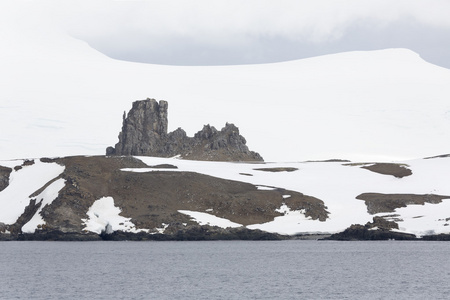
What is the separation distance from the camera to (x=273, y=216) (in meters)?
120

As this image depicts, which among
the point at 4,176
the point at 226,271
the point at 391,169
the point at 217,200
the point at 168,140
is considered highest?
the point at 168,140

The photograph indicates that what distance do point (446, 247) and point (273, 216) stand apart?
95.5 ft

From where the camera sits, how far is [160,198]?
123m

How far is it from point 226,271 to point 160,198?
48.3 metres

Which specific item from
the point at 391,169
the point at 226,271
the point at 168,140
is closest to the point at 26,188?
the point at 168,140

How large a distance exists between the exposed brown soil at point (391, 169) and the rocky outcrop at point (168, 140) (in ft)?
114

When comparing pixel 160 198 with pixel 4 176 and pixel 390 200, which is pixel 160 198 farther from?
pixel 390 200

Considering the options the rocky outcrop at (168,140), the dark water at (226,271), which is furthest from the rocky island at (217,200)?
the rocky outcrop at (168,140)

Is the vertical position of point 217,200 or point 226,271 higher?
point 217,200

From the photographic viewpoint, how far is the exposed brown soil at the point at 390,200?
399 feet

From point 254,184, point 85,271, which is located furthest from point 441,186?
point 85,271

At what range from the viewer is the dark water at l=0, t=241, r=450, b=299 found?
62.0 metres

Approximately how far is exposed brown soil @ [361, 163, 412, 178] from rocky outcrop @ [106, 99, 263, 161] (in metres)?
34.6

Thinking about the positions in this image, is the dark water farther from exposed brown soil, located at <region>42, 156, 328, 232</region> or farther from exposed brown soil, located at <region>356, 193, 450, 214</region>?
exposed brown soil, located at <region>356, 193, 450, 214</region>
